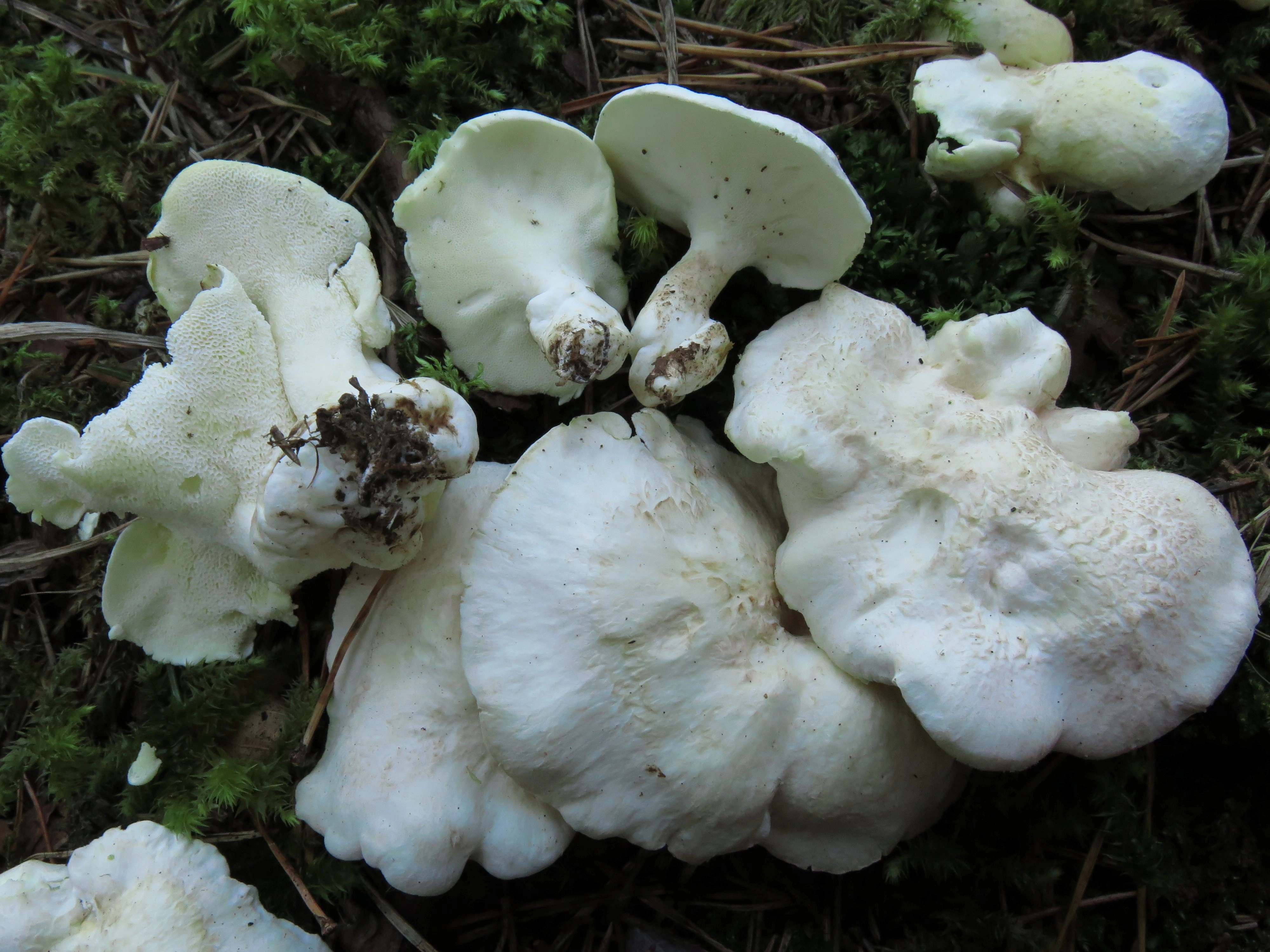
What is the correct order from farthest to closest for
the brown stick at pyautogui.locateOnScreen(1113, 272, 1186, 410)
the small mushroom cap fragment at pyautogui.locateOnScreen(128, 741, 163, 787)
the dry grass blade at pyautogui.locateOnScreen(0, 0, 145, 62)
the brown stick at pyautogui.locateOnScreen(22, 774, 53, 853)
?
the dry grass blade at pyautogui.locateOnScreen(0, 0, 145, 62), the brown stick at pyautogui.locateOnScreen(1113, 272, 1186, 410), the brown stick at pyautogui.locateOnScreen(22, 774, 53, 853), the small mushroom cap fragment at pyautogui.locateOnScreen(128, 741, 163, 787)

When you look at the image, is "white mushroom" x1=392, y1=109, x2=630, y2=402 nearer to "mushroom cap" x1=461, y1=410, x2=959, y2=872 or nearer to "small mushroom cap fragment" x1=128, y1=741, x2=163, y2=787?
"mushroom cap" x1=461, y1=410, x2=959, y2=872

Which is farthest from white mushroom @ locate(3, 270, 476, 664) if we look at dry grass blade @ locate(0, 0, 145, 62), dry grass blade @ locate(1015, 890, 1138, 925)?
dry grass blade @ locate(1015, 890, 1138, 925)

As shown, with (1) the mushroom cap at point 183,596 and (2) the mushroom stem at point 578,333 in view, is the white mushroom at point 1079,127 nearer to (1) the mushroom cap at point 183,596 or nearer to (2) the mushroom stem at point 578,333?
(2) the mushroom stem at point 578,333

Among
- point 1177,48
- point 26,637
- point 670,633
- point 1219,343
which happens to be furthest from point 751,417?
point 26,637

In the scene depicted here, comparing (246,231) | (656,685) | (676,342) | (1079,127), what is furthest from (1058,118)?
(246,231)

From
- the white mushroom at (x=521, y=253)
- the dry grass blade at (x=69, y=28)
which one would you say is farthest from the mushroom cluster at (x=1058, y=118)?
the dry grass blade at (x=69, y=28)
